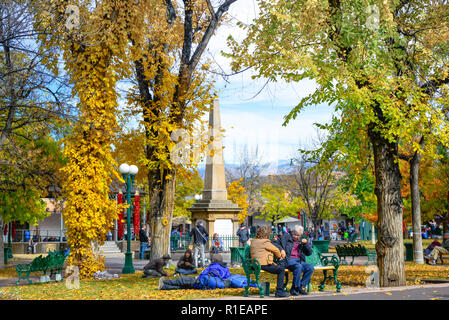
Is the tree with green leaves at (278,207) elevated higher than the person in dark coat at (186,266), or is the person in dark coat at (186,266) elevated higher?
the tree with green leaves at (278,207)

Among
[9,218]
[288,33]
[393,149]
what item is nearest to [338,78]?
[288,33]

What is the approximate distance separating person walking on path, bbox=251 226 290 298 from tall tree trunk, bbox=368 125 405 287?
3001 millimetres

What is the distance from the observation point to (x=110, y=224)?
14266 mm

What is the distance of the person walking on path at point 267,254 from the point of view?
9257 mm

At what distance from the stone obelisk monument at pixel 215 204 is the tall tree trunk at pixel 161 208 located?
6.92 m

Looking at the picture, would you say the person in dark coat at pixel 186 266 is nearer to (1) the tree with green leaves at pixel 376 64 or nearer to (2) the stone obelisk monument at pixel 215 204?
(1) the tree with green leaves at pixel 376 64

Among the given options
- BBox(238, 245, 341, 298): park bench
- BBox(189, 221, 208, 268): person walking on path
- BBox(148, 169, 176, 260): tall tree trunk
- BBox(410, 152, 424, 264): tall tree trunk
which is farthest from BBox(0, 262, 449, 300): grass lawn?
BBox(410, 152, 424, 264): tall tree trunk

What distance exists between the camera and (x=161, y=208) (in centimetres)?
1491

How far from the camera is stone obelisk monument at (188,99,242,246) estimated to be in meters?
22.0

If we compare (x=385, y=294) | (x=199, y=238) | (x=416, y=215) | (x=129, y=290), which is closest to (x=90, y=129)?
(x=129, y=290)

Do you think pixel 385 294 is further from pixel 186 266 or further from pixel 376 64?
pixel 186 266

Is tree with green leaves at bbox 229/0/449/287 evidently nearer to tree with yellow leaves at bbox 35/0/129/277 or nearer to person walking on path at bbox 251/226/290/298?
person walking on path at bbox 251/226/290/298

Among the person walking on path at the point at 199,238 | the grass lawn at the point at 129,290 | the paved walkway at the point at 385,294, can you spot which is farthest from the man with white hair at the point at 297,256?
the person walking on path at the point at 199,238

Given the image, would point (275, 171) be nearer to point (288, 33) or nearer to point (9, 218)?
point (9, 218)
